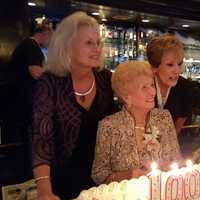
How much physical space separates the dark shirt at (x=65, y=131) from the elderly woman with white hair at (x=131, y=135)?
120mm

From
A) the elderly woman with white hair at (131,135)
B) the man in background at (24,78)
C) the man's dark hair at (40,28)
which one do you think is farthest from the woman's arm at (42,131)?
the man's dark hair at (40,28)

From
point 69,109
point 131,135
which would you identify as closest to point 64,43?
point 69,109

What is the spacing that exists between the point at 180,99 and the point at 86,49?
2.58 ft

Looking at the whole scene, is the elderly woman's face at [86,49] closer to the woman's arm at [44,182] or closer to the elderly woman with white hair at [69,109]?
the elderly woman with white hair at [69,109]

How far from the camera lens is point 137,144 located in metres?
2.03

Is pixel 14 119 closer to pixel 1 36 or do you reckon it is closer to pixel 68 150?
pixel 1 36

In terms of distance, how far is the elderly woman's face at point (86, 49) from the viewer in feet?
6.91

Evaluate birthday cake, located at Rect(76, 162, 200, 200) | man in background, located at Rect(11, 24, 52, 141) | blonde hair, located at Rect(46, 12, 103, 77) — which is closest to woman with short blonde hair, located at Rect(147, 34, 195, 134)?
blonde hair, located at Rect(46, 12, 103, 77)

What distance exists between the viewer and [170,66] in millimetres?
2436

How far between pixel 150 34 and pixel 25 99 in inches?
81.3

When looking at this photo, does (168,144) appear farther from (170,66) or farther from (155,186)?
(170,66)

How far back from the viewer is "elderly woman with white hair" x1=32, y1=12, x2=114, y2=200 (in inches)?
81.4

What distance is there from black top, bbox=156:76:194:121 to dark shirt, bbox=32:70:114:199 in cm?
49

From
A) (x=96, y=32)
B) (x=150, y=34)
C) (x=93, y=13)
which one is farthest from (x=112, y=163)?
(x=150, y=34)
